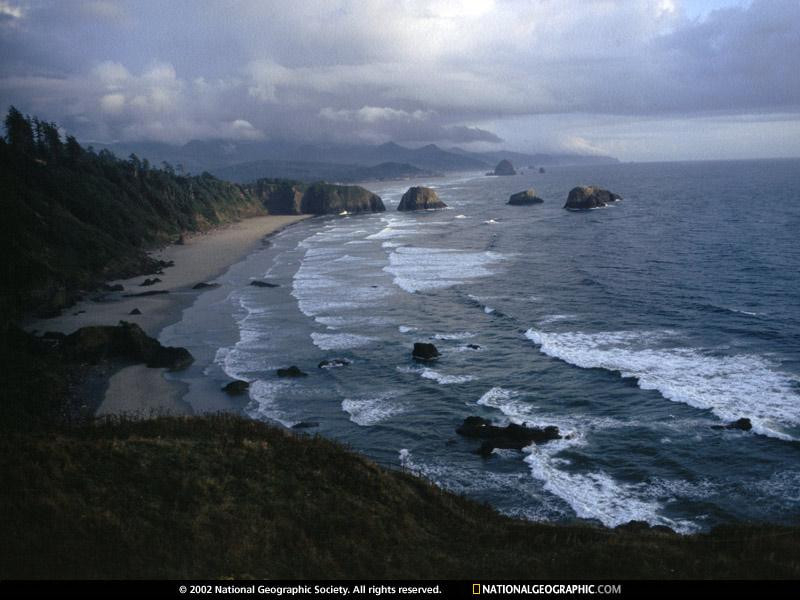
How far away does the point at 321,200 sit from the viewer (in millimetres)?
167375

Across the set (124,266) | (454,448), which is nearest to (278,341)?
(454,448)

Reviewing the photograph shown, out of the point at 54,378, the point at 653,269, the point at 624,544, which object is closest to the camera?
the point at 624,544

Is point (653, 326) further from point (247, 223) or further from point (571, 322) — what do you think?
point (247, 223)

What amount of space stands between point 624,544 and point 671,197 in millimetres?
154481

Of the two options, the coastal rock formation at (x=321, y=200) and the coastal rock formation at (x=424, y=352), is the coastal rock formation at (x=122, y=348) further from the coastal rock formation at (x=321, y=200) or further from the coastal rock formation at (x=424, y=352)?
the coastal rock formation at (x=321, y=200)

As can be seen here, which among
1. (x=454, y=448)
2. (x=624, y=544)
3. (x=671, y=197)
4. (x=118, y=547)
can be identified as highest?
(x=671, y=197)

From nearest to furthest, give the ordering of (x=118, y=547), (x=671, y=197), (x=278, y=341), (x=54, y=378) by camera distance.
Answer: (x=118, y=547)
(x=54, y=378)
(x=278, y=341)
(x=671, y=197)

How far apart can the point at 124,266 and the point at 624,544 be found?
65160 mm

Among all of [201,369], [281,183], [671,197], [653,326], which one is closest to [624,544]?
[201,369]

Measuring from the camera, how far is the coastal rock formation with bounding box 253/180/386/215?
165500mm

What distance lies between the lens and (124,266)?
→ 6819 centimetres

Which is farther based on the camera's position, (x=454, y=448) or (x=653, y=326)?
(x=653, y=326)

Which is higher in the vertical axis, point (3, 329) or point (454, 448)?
point (3, 329)

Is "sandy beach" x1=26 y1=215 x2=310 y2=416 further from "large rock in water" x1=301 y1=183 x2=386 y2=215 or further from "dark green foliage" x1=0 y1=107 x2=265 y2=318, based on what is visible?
"large rock in water" x1=301 y1=183 x2=386 y2=215
